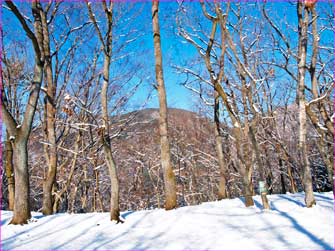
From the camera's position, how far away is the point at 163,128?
28.7ft

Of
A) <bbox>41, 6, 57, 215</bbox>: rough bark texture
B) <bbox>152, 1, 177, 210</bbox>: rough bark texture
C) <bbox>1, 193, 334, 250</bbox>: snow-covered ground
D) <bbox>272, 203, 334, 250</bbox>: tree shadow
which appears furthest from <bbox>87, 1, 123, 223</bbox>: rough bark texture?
<bbox>272, 203, 334, 250</bbox>: tree shadow

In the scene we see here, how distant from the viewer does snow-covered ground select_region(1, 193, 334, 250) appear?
4.74 m

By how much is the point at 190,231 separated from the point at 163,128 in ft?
11.8

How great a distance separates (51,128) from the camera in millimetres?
10867

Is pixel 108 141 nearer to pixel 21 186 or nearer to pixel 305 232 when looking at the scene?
pixel 21 186

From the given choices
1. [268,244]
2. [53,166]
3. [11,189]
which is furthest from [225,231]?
[11,189]

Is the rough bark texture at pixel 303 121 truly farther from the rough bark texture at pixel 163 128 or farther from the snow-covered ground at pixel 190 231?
the rough bark texture at pixel 163 128

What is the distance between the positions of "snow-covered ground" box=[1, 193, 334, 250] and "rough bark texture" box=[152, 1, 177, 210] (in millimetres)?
608

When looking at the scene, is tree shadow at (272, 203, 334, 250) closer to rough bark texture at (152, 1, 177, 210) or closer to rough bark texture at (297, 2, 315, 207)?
rough bark texture at (297, 2, 315, 207)

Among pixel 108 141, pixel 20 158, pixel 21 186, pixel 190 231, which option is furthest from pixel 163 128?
pixel 21 186

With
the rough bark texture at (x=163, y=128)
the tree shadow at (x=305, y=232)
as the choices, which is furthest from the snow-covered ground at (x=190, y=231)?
the rough bark texture at (x=163, y=128)

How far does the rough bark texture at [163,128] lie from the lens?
27.6 ft

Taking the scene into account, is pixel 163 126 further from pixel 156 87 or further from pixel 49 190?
pixel 49 190

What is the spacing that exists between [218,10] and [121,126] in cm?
805
